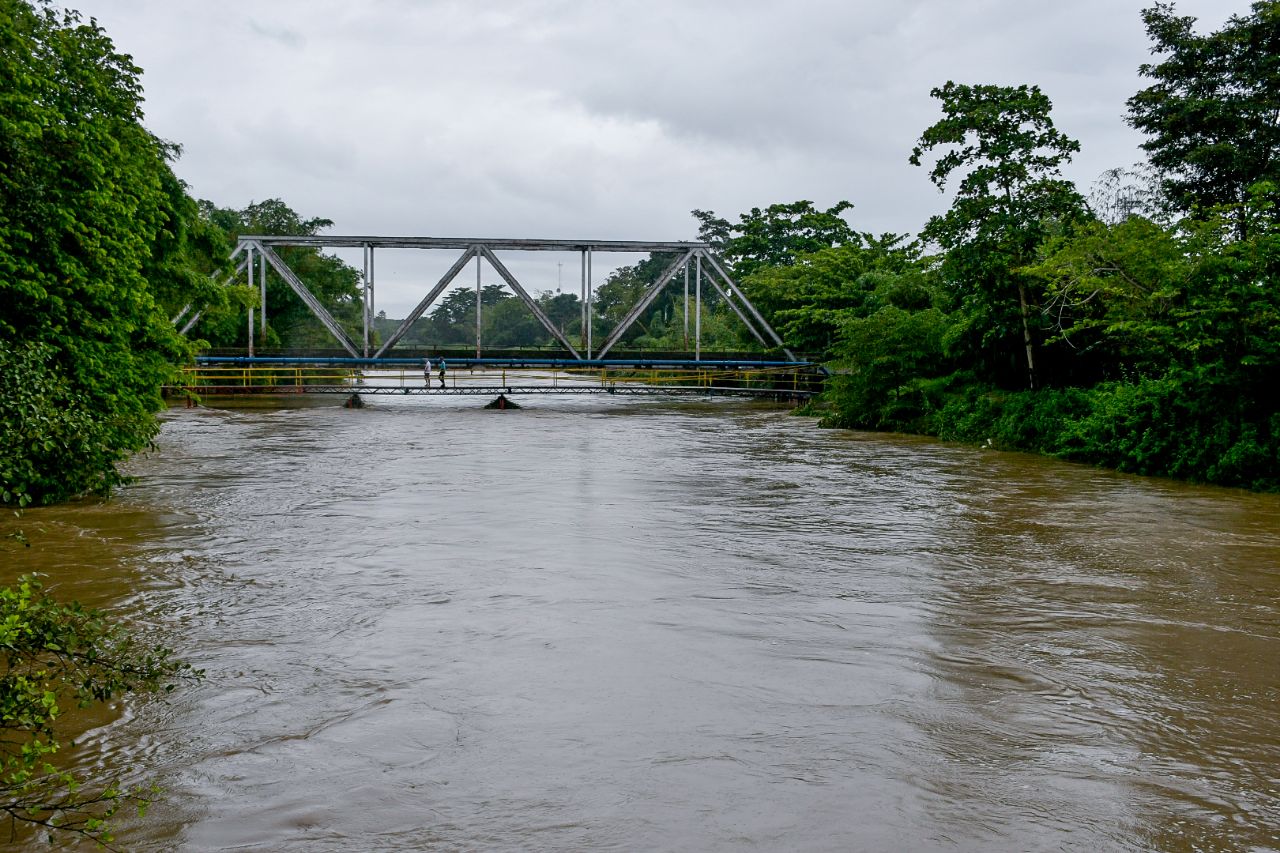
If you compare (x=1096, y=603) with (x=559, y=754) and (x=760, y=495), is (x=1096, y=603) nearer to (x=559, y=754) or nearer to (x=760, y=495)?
(x=559, y=754)

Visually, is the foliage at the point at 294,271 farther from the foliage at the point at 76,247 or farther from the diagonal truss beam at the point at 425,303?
the foliage at the point at 76,247

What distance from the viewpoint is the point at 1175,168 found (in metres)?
32.1

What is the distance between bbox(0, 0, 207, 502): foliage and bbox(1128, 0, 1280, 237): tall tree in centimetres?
2631

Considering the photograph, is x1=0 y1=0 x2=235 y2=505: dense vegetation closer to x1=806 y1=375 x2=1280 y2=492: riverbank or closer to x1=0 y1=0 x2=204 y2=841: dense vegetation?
x1=0 y1=0 x2=204 y2=841: dense vegetation

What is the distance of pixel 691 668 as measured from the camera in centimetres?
662

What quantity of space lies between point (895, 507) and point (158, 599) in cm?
907

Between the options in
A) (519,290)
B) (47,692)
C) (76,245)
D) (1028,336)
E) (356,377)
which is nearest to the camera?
(47,692)

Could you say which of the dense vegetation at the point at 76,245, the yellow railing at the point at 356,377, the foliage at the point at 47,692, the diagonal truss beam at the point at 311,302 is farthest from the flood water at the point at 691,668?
the yellow railing at the point at 356,377

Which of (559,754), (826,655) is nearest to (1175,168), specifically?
(826,655)

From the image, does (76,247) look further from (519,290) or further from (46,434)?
(519,290)

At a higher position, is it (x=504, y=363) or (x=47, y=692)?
(x=504, y=363)

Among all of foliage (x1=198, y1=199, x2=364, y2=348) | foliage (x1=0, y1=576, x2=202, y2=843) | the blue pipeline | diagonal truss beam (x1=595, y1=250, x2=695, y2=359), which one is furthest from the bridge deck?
foliage (x1=0, y1=576, x2=202, y2=843)

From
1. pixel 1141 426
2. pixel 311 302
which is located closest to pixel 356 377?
pixel 311 302

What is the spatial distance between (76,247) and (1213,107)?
28510mm
